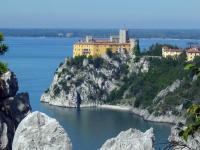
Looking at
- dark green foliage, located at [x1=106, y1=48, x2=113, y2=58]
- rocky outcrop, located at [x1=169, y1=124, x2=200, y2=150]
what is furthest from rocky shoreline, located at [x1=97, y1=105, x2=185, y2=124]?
rocky outcrop, located at [x1=169, y1=124, x2=200, y2=150]

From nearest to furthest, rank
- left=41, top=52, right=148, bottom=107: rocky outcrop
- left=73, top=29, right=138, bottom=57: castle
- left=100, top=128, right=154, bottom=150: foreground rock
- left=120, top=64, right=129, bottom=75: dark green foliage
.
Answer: left=100, top=128, right=154, bottom=150: foreground rock < left=41, top=52, right=148, bottom=107: rocky outcrop < left=120, top=64, right=129, bottom=75: dark green foliage < left=73, top=29, right=138, bottom=57: castle

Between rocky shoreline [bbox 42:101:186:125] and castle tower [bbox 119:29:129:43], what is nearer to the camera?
rocky shoreline [bbox 42:101:186:125]

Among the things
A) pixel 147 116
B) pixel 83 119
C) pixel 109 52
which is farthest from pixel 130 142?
pixel 109 52

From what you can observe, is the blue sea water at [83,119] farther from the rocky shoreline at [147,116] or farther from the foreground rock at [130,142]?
the foreground rock at [130,142]

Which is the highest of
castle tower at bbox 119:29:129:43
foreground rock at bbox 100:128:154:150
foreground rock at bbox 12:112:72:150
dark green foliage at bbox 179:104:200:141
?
dark green foliage at bbox 179:104:200:141

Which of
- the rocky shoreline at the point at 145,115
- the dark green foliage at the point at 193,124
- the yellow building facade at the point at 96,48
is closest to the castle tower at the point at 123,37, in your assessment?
the yellow building facade at the point at 96,48

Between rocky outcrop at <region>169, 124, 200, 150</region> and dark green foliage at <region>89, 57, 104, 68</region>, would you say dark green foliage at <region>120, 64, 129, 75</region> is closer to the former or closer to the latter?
dark green foliage at <region>89, 57, 104, 68</region>
